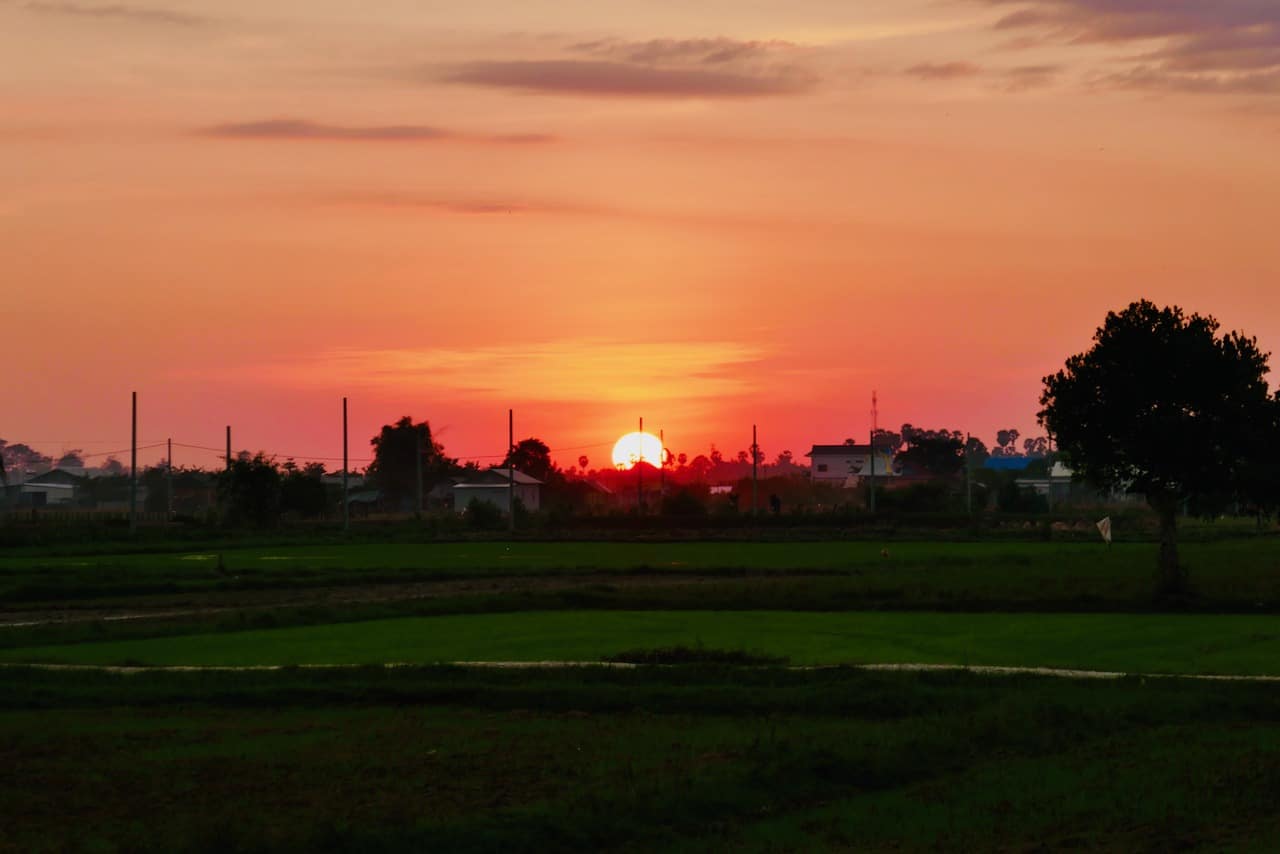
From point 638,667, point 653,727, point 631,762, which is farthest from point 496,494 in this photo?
point 631,762

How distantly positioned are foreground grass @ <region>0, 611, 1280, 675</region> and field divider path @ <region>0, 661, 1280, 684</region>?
94 cm

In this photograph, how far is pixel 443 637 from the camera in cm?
3412

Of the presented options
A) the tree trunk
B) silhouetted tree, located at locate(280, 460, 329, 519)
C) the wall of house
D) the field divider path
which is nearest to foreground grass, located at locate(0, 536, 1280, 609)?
the tree trunk

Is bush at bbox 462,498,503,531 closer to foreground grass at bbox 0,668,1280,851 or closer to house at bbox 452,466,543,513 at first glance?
house at bbox 452,466,543,513

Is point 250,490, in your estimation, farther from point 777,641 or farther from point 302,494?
point 777,641

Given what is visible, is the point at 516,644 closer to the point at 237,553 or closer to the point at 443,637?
the point at 443,637

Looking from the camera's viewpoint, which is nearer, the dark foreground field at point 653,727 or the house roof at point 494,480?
the dark foreground field at point 653,727

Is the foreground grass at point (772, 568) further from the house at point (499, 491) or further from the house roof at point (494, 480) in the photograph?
the house roof at point (494, 480)

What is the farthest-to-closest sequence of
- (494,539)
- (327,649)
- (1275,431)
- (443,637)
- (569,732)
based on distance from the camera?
(494,539), (1275,431), (443,637), (327,649), (569,732)

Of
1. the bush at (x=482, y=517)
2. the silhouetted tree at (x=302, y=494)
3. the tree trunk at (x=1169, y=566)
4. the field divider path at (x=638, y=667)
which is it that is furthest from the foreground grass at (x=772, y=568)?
the silhouetted tree at (x=302, y=494)

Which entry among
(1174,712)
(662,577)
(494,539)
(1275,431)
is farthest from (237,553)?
(1174,712)

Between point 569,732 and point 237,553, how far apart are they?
58526mm

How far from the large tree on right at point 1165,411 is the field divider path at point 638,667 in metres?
16.3

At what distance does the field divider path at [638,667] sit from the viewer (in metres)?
24.8
